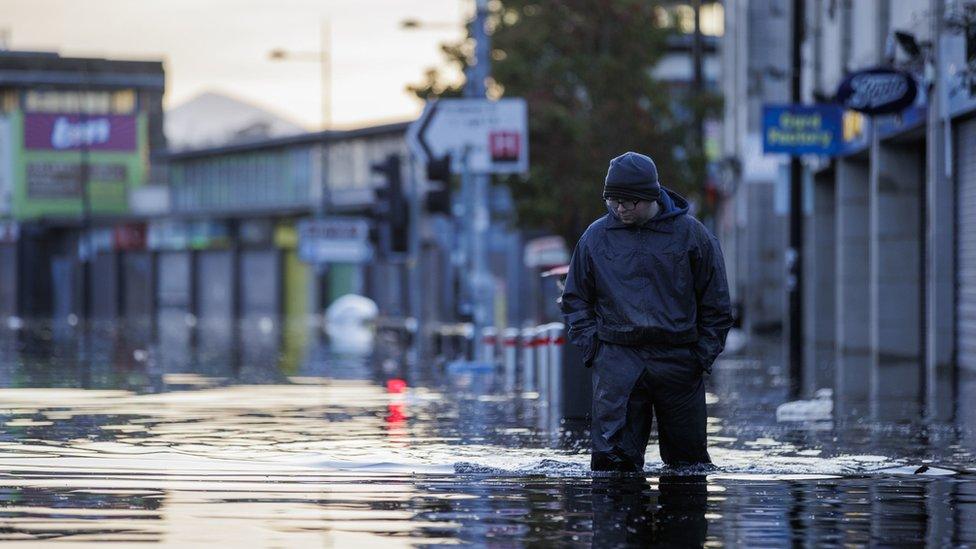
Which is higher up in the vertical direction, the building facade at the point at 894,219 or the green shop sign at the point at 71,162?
the green shop sign at the point at 71,162

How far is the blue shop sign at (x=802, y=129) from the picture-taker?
30969 mm

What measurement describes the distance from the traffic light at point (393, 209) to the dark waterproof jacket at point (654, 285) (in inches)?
819

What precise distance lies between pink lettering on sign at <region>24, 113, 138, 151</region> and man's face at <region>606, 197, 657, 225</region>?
343 feet

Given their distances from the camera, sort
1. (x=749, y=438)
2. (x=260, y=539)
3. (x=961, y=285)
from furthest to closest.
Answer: (x=961, y=285), (x=749, y=438), (x=260, y=539)

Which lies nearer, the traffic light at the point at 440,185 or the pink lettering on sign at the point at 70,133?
the traffic light at the point at 440,185

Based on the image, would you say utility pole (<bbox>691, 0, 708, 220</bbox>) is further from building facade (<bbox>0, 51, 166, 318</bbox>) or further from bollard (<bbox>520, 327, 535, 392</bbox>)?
building facade (<bbox>0, 51, 166, 318</bbox>)

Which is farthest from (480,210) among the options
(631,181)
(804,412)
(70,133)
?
(70,133)

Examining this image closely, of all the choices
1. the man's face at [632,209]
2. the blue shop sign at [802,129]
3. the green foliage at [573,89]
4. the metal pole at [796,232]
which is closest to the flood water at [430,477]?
the man's face at [632,209]

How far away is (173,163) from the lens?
359ft

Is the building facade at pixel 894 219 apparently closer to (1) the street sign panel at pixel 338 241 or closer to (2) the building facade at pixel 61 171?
(1) the street sign panel at pixel 338 241

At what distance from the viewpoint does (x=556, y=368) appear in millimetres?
19656

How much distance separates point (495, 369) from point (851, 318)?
9.65 m

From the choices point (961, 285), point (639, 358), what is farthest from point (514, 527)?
point (961, 285)

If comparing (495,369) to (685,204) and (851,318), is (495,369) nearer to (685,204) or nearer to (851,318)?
(851,318)
